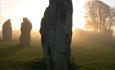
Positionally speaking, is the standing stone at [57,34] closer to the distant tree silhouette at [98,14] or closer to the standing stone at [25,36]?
the standing stone at [25,36]

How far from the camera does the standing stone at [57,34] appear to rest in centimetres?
2666

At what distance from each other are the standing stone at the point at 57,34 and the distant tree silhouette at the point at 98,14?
207ft

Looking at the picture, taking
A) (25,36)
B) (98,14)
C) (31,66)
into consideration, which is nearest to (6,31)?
(25,36)

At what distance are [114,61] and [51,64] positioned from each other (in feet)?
37.9

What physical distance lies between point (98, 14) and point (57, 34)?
68209mm

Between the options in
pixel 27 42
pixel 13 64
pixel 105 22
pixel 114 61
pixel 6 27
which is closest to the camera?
pixel 13 64

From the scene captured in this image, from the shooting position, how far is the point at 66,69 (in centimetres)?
2788

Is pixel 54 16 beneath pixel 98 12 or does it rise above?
beneath

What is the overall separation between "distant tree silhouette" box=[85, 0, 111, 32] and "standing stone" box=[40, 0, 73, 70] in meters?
63.2

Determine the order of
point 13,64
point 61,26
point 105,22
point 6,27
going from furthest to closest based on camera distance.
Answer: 1. point 105,22
2. point 6,27
3. point 13,64
4. point 61,26

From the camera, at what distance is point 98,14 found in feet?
306

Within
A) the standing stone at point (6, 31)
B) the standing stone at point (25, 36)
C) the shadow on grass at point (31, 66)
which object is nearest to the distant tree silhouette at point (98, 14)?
the standing stone at point (6, 31)

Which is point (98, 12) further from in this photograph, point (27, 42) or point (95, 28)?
point (27, 42)

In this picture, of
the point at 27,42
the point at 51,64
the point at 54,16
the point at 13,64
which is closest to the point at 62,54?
the point at 51,64
